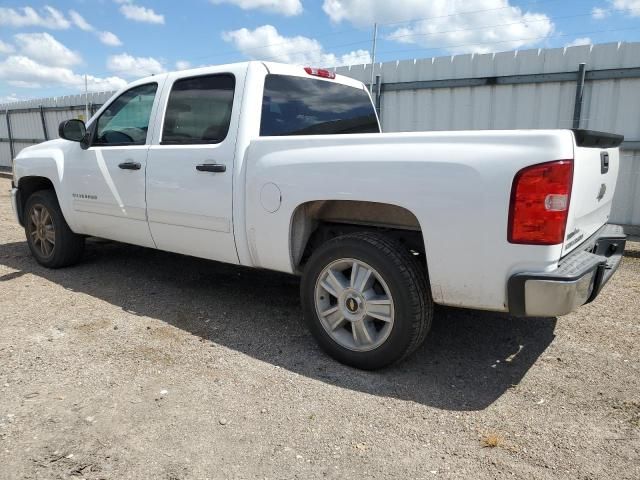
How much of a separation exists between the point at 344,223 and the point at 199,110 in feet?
5.10

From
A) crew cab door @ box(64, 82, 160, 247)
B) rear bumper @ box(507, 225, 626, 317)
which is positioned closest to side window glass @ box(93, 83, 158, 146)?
crew cab door @ box(64, 82, 160, 247)

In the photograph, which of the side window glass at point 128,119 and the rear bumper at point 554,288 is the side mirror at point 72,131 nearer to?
the side window glass at point 128,119

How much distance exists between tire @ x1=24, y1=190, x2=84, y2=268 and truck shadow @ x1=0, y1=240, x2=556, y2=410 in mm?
143

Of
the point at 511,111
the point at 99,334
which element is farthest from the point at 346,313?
the point at 511,111

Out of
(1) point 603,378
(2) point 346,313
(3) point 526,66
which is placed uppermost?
(3) point 526,66

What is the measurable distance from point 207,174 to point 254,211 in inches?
21.0

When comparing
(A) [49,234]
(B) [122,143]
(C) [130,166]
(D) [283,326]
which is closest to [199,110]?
(C) [130,166]

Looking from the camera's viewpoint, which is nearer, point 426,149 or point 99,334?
point 426,149

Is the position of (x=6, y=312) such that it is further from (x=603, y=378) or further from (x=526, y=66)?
(x=526, y=66)

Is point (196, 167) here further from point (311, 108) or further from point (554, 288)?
point (554, 288)

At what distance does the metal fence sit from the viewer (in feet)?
22.1

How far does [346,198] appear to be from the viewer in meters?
3.05

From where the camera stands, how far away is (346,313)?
323 centimetres

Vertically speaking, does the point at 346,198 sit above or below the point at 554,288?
above
